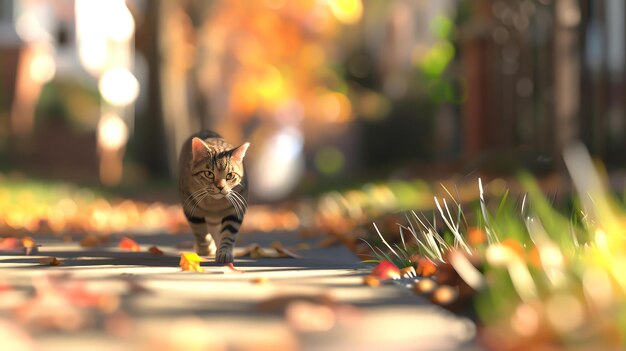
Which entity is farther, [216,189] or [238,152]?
[238,152]

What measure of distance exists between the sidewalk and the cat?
1.06ft

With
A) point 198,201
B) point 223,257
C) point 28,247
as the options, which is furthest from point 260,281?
point 28,247

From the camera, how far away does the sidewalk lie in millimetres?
2467

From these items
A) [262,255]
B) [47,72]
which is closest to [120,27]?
[47,72]

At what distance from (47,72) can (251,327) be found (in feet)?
57.9

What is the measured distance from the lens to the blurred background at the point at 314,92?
31.5 feet

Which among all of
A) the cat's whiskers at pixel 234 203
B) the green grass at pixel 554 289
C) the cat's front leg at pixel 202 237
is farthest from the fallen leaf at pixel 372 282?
the cat's front leg at pixel 202 237

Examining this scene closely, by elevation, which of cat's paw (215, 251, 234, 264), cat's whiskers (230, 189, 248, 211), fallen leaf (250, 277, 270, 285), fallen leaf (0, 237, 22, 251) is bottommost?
fallen leaf (250, 277, 270, 285)

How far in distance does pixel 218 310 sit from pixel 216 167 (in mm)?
1557

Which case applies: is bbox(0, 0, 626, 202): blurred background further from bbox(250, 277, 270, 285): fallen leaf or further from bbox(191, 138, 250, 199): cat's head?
bbox(250, 277, 270, 285): fallen leaf

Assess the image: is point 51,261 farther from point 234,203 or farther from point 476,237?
point 476,237

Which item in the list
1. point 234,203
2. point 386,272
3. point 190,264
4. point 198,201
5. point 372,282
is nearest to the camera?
point 372,282

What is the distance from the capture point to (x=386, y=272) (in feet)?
12.0

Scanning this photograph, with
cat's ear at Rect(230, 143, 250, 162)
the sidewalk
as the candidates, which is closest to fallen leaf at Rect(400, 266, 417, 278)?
the sidewalk
